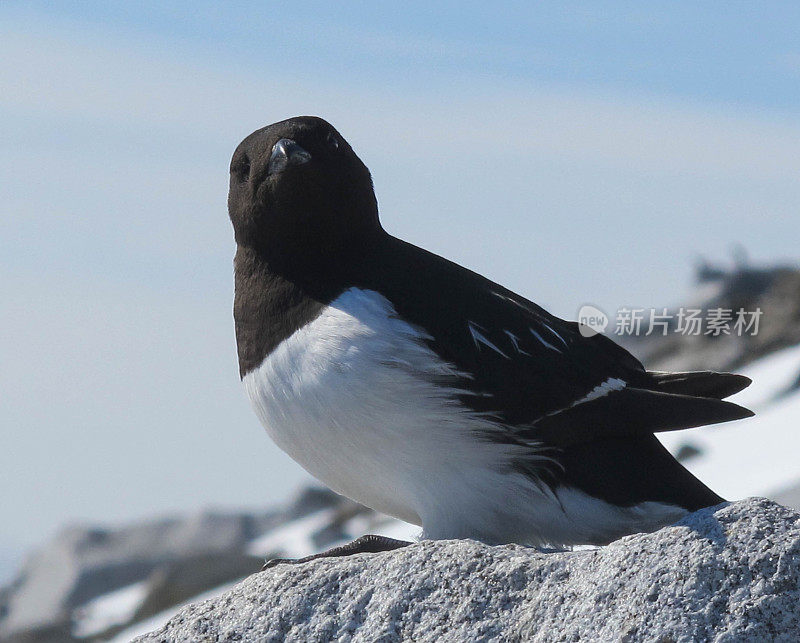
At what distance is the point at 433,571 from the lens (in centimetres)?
528

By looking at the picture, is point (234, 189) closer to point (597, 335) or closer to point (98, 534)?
point (597, 335)

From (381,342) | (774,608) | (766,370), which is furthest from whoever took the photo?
(766,370)

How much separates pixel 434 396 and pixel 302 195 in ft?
4.37

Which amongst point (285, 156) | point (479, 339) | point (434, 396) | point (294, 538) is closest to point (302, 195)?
point (285, 156)

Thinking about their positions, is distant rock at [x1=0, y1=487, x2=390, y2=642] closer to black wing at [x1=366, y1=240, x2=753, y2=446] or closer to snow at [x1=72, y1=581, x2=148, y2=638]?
snow at [x1=72, y1=581, x2=148, y2=638]

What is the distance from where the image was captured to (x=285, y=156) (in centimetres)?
646

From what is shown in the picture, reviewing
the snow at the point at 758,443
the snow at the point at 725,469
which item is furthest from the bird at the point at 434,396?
the snow at the point at 758,443

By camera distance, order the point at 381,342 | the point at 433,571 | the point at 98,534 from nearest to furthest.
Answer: the point at 433,571
the point at 381,342
the point at 98,534

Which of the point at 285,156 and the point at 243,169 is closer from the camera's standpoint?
the point at 285,156

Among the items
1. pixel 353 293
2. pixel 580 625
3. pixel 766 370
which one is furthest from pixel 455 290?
pixel 766 370

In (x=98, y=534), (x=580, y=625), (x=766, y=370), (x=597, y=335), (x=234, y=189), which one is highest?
(x=234, y=189)

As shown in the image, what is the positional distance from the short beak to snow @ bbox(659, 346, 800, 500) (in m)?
9.79

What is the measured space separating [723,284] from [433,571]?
22.8m

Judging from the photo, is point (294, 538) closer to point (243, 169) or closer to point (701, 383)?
point (243, 169)
